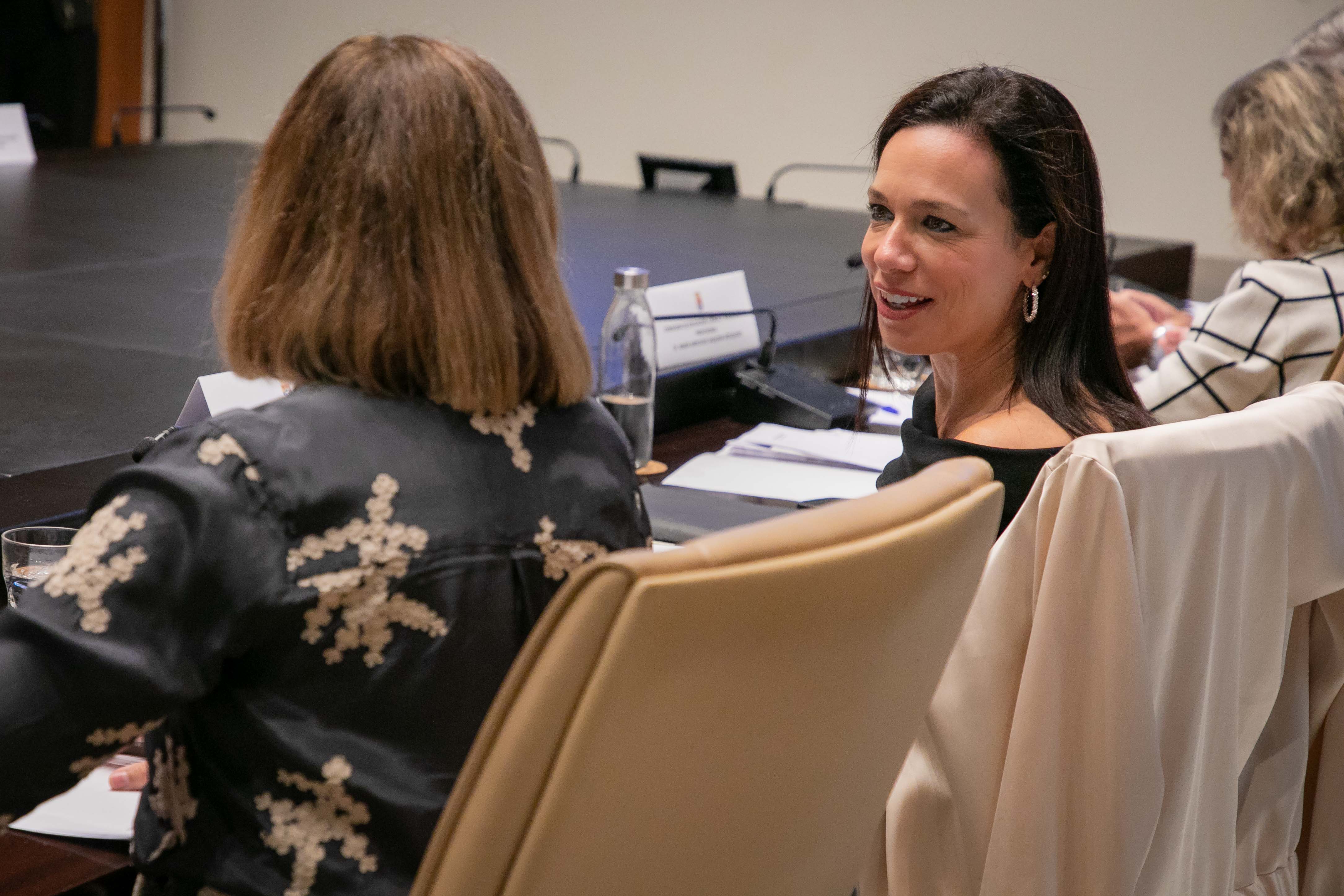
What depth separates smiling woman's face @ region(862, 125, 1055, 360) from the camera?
1419 millimetres

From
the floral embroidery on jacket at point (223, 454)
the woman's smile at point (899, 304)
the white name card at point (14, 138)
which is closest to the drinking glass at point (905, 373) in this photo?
the woman's smile at point (899, 304)

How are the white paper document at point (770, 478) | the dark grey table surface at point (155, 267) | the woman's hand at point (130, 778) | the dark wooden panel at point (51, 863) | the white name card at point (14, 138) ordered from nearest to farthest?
the dark wooden panel at point (51, 863) < the woman's hand at point (130, 778) < the white paper document at point (770, 478) < the dark grey table surface at point (155, 267) < the white name card at point (14, 138)

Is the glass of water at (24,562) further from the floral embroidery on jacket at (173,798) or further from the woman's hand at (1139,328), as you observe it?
the woman's hand at (1139,328)

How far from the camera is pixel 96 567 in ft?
2.35

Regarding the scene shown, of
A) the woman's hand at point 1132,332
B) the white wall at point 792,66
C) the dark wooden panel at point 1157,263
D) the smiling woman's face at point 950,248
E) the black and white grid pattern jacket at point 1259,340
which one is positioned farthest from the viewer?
the white wall at point 792,66

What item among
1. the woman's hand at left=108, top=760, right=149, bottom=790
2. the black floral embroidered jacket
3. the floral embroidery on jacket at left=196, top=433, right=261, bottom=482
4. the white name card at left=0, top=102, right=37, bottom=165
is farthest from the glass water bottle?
the white name card at left=0, top=102, right=37, bottom=165

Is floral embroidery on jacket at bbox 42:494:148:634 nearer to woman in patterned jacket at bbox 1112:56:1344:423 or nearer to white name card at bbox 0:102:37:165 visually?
woman in patterned jacket at bbox 1112:56:1344:423

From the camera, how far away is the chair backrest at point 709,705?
60cm

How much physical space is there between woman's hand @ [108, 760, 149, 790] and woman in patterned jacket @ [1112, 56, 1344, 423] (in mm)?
1720

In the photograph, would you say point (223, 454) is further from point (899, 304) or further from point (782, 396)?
point (782, 396)

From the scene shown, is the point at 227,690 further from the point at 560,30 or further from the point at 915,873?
the point at 560,30

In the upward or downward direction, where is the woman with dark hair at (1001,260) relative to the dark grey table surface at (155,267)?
upward

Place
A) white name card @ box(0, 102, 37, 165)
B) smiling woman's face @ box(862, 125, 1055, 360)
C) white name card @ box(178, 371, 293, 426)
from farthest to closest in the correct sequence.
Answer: white name card @ box(0, 102, 37, 165)
smiling woman's face @ box(862, 125, 1055, 360)
white name card @ box(178, 371, 293, 426)

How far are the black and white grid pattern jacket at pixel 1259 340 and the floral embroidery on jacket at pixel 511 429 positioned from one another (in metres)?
1.53
